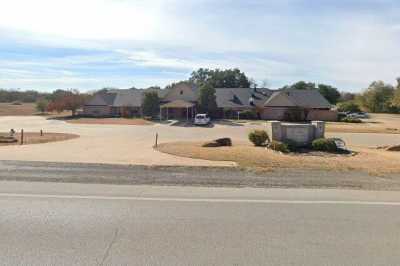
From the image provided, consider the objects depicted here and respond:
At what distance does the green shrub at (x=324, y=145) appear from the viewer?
70.9ft

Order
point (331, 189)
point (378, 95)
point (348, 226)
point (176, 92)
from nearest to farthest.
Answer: point (348, 226), point (331, 189), point (176, 92), point (378, 95)

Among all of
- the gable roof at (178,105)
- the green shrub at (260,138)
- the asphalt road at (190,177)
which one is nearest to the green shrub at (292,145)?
the green shrub at (260,138)

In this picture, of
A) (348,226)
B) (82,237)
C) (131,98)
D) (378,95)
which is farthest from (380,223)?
(378,95)

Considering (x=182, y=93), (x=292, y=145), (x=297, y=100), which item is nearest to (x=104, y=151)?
(x=292, y=145)

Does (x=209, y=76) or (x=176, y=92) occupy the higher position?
(x=209, y=76)

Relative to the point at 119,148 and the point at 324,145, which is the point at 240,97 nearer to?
the point at 324,145

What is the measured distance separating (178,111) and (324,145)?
42414 millimetres

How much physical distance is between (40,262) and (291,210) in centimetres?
386

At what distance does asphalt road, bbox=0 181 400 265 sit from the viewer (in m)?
4.41

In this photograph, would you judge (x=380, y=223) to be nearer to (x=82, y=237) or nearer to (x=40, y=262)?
(x=82, y=237)

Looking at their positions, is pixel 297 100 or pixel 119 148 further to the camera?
pixel 297 100

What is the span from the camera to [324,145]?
21703mm

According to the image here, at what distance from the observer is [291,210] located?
640 cm

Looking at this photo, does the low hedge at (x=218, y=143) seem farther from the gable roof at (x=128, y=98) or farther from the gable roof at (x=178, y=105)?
the gable roof at (x=128, y=98)
